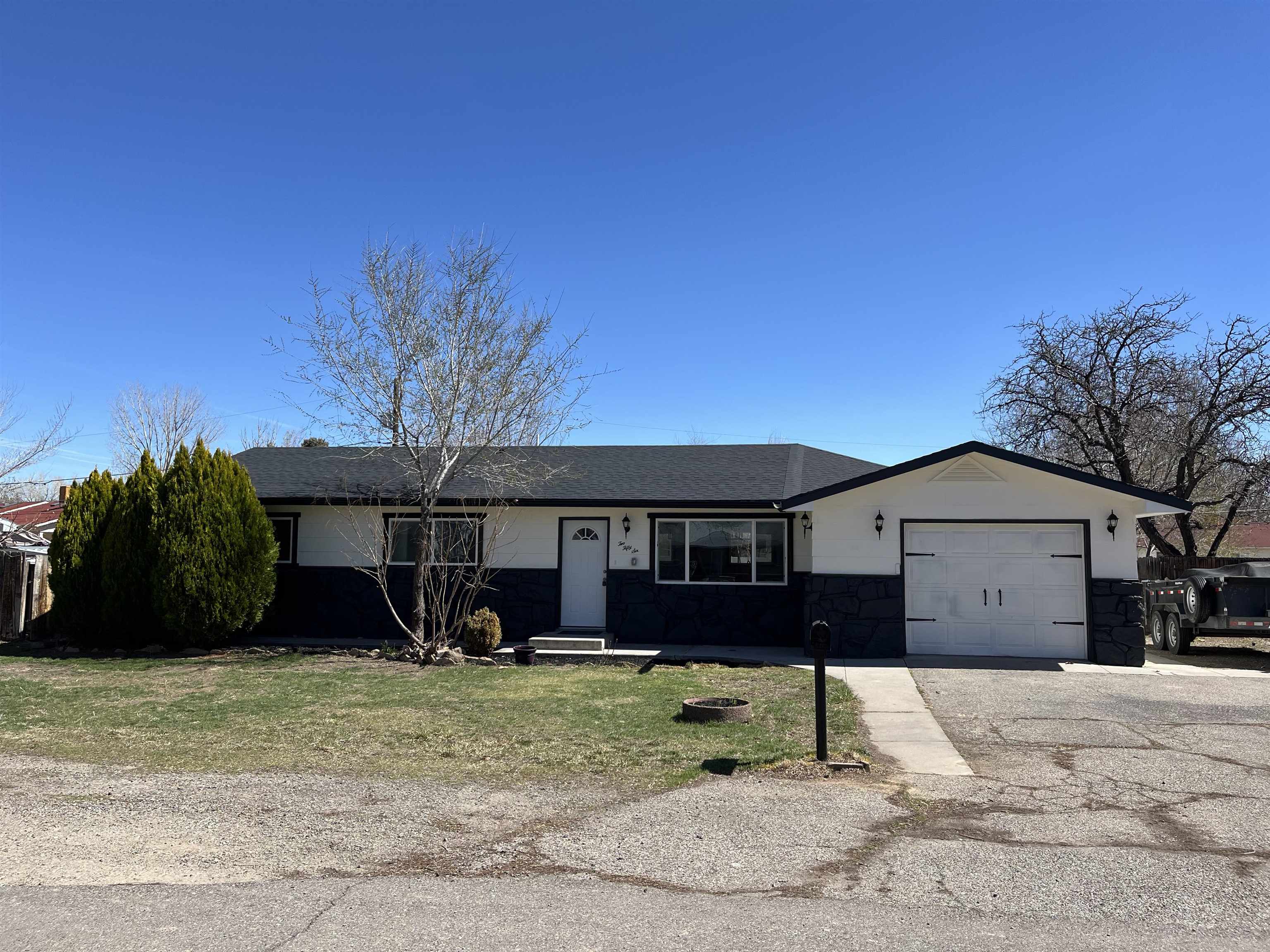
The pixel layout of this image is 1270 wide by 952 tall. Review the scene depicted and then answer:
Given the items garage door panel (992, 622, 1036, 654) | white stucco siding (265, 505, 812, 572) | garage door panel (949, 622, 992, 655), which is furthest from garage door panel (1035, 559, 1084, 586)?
white stucco siding (265, 505, 812, 572)

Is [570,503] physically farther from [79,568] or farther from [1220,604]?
[1220,604]

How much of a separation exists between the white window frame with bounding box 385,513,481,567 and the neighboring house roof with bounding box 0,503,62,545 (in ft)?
29.6

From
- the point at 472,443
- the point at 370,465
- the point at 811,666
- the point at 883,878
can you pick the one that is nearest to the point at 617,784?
the point at 883,878

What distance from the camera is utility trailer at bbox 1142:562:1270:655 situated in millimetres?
13727

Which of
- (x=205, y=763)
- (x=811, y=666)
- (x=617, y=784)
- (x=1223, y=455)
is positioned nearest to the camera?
(x=617, y=784)

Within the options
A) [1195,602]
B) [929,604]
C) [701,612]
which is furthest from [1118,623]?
[701,612]

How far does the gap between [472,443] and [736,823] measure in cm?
1051

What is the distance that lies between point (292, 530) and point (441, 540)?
309 centimetres

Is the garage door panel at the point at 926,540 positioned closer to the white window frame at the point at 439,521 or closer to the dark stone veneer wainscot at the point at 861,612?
the dark stone veneer wainscot at the point at 861,612

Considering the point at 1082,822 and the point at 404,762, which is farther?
the point at 404,762

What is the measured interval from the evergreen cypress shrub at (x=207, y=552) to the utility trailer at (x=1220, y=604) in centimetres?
1419

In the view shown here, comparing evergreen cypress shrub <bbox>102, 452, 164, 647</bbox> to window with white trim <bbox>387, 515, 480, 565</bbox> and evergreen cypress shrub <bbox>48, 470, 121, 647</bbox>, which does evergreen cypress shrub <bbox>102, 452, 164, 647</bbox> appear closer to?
evergreen cypress shrub <bbox>48, 470, 121, 647</bbox>

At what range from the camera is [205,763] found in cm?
730

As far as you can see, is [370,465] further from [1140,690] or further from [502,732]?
[1140,690]
